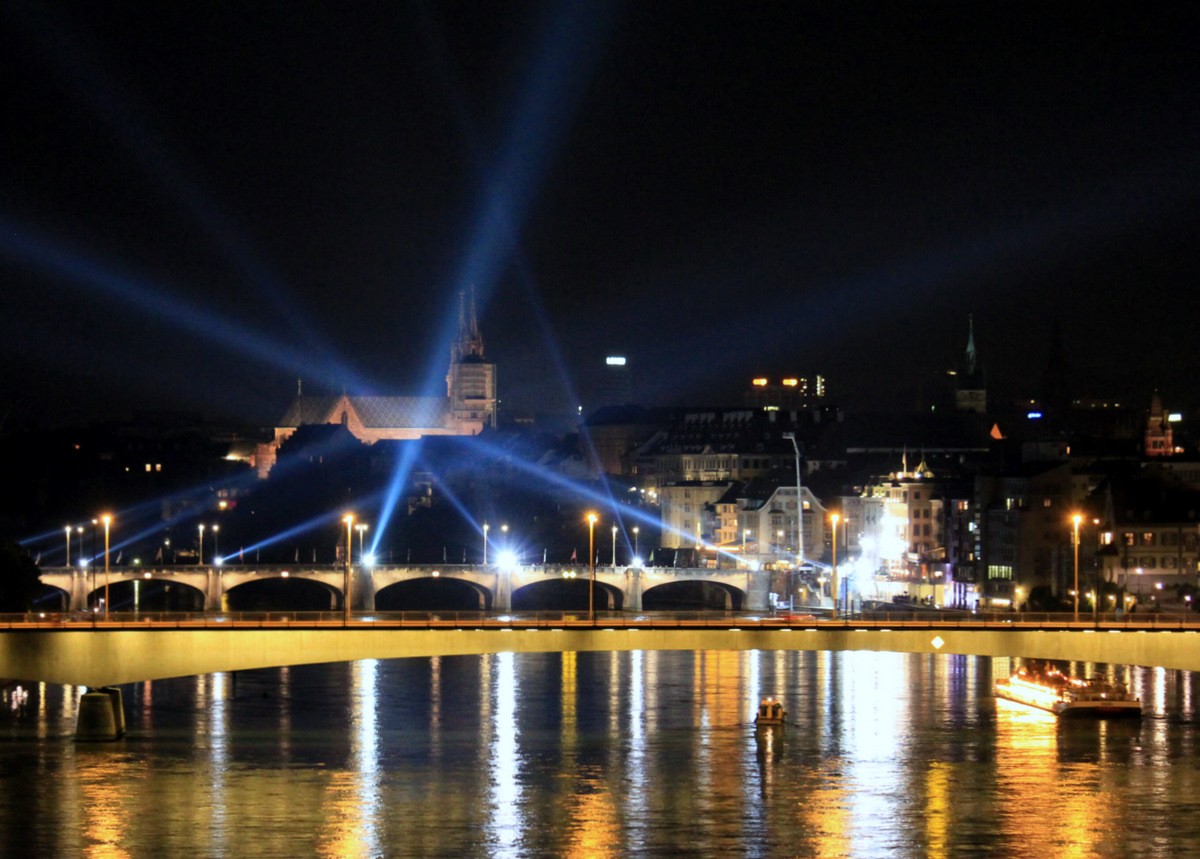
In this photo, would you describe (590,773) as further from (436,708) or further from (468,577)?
(468,577)

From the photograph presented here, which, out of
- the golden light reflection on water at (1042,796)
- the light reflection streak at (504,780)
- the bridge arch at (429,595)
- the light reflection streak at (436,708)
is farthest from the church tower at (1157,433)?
the golden light reflection on water at (1042,796)

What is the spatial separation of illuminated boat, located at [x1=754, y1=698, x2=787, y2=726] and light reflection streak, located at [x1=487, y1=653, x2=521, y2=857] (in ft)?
20.7

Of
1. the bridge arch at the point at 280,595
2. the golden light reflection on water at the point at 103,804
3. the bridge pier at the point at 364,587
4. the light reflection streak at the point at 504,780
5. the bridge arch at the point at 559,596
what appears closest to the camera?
the golden light reflection on water at the point at 103,804

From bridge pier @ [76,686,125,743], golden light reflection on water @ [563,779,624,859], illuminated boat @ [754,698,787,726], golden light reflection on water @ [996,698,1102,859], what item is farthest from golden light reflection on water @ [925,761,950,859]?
bridge pier @ [76,686,125,743]

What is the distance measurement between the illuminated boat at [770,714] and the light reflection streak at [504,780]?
6.32 meters

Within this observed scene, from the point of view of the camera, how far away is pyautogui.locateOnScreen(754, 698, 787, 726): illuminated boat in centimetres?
6094

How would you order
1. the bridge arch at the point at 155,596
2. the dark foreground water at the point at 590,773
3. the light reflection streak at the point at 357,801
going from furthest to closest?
the bridge arch at the point at 155,596
the dark foreground water at the point at 590,773
the light reflection streak at the point at 357,801

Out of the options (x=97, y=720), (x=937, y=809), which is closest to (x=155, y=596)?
(x=97, y=720)

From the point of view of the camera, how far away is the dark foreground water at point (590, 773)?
4397 centimetres

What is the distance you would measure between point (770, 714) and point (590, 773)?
9.17 meters

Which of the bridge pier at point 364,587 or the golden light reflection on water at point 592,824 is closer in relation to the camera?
the golden light reflection on water at point 592,824

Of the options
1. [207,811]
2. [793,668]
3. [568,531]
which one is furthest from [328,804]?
[568,531]

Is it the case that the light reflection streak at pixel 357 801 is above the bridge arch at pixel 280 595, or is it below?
below

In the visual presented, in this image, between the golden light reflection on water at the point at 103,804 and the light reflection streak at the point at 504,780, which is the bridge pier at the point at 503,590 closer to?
the light reflection streak at the point at 504,780
